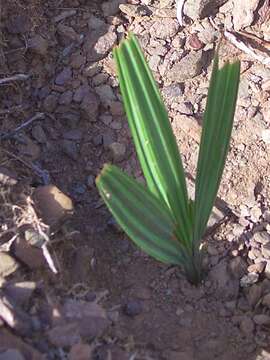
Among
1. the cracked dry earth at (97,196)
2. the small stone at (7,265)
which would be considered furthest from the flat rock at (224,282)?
the small stone at (7,265)

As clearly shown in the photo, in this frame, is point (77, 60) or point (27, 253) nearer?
point (27, 253)

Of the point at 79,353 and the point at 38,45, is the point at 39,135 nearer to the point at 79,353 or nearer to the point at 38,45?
the point at 38,45

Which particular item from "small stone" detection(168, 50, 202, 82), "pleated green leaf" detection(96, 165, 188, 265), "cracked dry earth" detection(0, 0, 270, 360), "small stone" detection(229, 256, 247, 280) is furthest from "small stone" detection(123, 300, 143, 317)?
"small stone" detection(168, 50, 202, 82)

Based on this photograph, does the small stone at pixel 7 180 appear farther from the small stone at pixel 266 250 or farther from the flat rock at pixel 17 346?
the small stone at pixel 266 250

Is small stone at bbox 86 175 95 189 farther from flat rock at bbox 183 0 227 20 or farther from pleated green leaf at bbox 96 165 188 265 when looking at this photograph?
flat rock at bbox 183 0 227 20

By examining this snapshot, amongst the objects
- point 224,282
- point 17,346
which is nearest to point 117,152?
point 224,282

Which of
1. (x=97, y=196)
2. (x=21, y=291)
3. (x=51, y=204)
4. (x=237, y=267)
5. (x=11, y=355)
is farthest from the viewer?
(x=97, y=196)

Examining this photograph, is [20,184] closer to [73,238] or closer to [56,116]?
[73,238]
